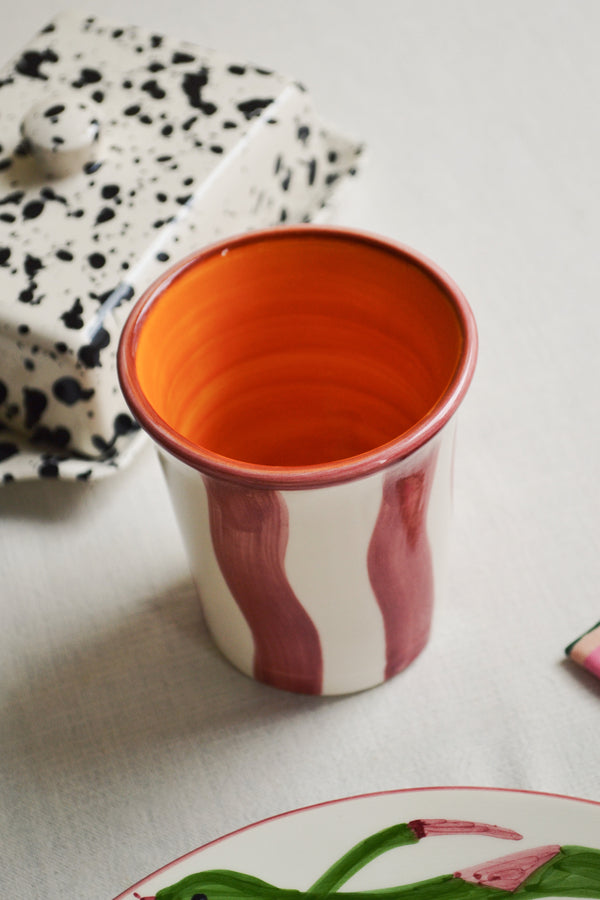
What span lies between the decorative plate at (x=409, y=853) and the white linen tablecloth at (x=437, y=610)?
0.07 m

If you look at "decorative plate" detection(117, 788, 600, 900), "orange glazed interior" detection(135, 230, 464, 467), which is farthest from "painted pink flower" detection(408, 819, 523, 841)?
"orange glazed interior" detection(135, 230, 464, 467)

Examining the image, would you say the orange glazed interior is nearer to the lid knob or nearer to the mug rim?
the mug rim

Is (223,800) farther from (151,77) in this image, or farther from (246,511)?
(151,77)

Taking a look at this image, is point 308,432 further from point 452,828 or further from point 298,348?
point 452,828

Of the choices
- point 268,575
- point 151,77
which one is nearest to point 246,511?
point 268,575

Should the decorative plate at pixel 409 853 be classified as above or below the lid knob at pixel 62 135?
A: below

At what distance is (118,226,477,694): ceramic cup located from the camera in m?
0.27

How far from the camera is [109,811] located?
1.07ft

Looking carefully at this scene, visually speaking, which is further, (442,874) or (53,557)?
(53,557)

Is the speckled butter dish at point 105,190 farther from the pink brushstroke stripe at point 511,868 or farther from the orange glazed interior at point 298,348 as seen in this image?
the pink brushstroke stripe at point 511,868

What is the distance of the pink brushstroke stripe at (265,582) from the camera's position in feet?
0.89

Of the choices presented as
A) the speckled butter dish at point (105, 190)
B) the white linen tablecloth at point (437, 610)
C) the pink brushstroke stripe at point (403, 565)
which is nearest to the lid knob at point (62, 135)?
the speckled butter dish at point (105, 190)

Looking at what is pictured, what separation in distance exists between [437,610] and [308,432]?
88 millimetres

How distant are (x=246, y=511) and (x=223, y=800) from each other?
0.12m
